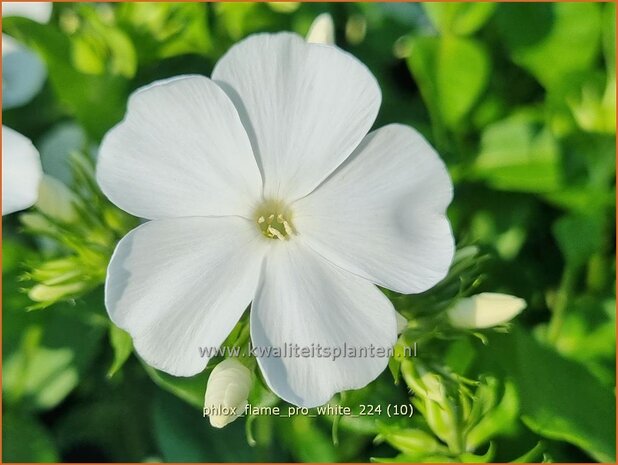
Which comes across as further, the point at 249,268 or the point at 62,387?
the point at 62,387

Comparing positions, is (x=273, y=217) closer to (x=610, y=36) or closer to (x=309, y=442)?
(x=309, y=442)

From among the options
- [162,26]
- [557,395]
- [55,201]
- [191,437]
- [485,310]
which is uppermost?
[162,26]

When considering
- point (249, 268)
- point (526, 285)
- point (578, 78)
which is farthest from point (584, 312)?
point (249, 268)

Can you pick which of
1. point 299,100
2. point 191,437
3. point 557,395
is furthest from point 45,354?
point 557,395

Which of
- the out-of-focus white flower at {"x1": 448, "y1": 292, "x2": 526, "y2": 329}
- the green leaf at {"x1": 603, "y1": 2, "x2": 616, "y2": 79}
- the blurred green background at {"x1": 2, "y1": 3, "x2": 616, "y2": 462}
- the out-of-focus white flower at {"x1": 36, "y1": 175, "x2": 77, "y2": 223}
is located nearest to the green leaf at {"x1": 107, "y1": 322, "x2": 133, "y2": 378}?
the blurred green background at {"x1": 2, "y1": 3, "x2": 616, "y2": 462}

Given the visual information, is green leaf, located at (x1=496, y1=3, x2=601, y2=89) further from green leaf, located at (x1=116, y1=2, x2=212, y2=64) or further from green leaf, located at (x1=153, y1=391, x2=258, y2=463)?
green leaf, located at (x1=153, y1=391, x2=258, y2=463)

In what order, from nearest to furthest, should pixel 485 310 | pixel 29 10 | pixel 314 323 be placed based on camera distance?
pixel 314 323
pixel 485 310
pixel 29 10

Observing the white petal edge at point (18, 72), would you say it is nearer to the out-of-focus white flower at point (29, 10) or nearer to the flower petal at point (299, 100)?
the out-of-focus white flower at point (29, 10)

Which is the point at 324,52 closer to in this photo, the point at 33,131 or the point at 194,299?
the point at 194,299
